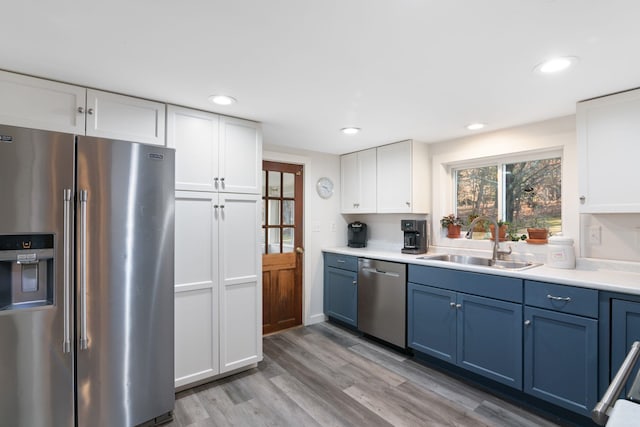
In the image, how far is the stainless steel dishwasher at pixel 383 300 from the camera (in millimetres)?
2957

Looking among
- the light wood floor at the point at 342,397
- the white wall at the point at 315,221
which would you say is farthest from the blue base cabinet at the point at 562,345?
the white wall at the point at 315,221

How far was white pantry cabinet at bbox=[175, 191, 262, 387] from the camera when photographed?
7.52ft

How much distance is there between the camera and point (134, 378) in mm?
1857

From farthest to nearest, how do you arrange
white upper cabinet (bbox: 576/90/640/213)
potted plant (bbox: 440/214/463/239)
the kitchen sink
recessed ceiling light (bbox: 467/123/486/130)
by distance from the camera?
potted plant (bbox: 440/214/463/239), recessed ceiling light (bbox: 467/123/486/130), the kitchen sink, white upper cabinet (bbox: 576/90/640/213)

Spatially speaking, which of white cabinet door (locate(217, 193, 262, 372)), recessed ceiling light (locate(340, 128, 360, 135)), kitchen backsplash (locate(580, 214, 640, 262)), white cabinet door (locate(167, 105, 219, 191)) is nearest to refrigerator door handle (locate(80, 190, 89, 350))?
white cabinet door (locate(167, 105, 219, 191))

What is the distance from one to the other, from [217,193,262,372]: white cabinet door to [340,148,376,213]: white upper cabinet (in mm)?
1514

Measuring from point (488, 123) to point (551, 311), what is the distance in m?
1.56

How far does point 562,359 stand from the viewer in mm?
1997

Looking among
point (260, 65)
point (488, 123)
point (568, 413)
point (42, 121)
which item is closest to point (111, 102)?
point (42, 121)

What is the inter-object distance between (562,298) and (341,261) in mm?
2087

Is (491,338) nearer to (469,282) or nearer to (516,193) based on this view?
(469,282)

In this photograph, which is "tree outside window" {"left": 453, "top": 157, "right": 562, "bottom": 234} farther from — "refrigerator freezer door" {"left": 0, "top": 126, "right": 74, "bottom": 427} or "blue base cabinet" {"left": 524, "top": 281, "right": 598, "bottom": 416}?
"refrigerator freezer door" {"left": 0, "top": 126, "right": 74, "bottom": 427}

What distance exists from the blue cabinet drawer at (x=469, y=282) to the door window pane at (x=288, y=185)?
158 centimetres

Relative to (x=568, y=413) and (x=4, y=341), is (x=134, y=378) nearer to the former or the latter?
(x=4, y=341)
